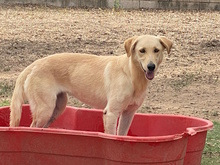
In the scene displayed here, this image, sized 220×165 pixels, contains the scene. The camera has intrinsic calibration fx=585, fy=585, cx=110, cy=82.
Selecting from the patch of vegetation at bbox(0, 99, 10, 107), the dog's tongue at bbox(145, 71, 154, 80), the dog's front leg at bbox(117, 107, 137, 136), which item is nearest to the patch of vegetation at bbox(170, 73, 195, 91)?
the patch of vegetation at bbox(0, 99, 10, 107)

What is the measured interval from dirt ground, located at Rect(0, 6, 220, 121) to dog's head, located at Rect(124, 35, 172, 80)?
2.13m

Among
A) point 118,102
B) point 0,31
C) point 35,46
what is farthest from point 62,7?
point 118,102

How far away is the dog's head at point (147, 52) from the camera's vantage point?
17.9 ft

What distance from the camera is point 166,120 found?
21.3ft

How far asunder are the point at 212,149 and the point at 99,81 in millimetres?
1441

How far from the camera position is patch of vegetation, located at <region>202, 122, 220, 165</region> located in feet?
19.5

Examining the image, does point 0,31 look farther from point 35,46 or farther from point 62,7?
point 62,7

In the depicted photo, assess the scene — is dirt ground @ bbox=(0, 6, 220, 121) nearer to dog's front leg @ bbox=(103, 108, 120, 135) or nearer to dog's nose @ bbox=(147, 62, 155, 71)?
dog's front leg @ bbox=(103, 108, 120, 135)

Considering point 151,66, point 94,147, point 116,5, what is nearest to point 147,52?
point 151,66

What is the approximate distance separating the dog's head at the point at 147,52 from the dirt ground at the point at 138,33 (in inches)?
83.7

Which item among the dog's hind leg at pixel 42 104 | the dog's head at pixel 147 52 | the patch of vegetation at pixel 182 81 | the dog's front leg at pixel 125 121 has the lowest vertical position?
the patch of vegetation at pixel 182 81

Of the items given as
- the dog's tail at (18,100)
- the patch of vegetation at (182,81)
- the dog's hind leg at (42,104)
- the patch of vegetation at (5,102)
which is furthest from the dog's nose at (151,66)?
the patch of vegetation at (182,81)

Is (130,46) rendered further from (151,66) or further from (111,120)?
(111,120)

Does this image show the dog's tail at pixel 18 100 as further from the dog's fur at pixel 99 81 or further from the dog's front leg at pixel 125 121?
the dog's front leg at pixel 125 121
